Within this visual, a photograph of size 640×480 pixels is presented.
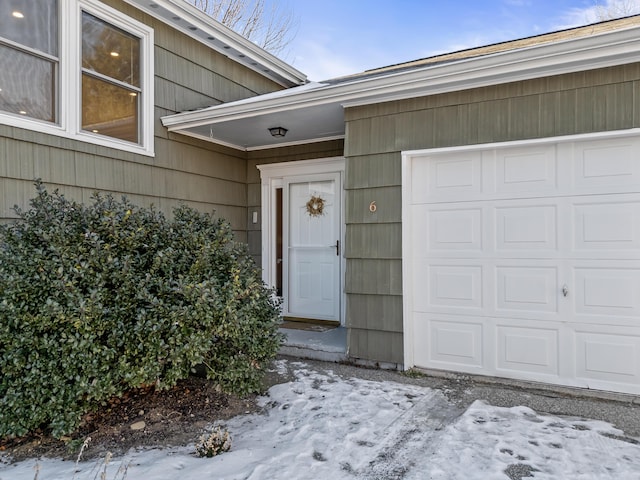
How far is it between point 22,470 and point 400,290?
2.81 meters

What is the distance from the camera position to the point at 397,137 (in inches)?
152

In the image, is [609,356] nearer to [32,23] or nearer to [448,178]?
[448,178]

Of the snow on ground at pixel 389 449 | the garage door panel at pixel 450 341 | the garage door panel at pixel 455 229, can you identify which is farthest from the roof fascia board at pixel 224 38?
the snow on ground at pixel 389 449

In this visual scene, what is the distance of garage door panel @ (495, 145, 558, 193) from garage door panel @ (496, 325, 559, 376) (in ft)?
3.59

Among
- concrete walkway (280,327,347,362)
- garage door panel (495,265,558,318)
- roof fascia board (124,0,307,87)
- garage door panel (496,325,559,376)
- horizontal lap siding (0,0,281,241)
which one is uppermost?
roof fascia board (124,0,307,87)

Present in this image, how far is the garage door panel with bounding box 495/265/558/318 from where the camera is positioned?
3.44 m

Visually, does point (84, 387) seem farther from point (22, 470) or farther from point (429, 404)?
point (429, 404)

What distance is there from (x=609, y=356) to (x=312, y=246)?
129 inches

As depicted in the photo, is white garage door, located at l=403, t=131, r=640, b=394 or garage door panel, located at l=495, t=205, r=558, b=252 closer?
white garage door, located at l=403, t=131, r=640, b=394

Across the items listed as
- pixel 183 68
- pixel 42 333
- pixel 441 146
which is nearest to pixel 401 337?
pixel 441 146

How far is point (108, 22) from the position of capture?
13.6 ft

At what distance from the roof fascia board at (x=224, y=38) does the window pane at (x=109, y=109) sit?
0.88 metres

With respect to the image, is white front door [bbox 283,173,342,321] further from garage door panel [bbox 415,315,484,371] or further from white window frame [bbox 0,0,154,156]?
white window frame [bbox 0,0,154,156]

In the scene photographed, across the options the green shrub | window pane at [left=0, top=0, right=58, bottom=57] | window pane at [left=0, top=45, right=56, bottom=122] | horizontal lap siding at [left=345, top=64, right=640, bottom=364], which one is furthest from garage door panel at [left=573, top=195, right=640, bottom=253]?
window pane at [left=0, top=0, right=58, bottom=57]
